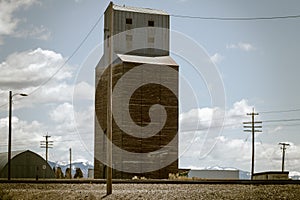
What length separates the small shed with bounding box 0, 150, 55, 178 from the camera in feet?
208

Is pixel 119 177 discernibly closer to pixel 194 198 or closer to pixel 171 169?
pixel 171 169

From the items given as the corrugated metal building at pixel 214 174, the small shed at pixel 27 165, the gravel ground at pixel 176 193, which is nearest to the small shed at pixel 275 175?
the corrugated metal building at pixel 214 174

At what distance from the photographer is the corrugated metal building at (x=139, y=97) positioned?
50812 millimetres

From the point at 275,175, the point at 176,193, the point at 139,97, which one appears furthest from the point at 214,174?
the point at 176,193

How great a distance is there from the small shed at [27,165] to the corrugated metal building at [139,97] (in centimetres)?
1123

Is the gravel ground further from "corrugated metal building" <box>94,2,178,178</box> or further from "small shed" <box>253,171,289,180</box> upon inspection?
"small shed" <box>253,171,289,180</box>

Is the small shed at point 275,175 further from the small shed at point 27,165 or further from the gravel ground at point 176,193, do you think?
the gravel ground at point 176,193

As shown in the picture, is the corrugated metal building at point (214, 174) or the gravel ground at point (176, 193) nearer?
the gravel ground at point (176, 193)

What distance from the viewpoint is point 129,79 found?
51875 millimetres

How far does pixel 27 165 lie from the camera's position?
2534 inches

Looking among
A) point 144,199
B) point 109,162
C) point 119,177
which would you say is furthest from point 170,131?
point 144,199

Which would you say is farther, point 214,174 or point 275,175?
point 214,174

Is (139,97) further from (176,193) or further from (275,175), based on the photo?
(176,193)

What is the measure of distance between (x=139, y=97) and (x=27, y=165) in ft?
64.1
